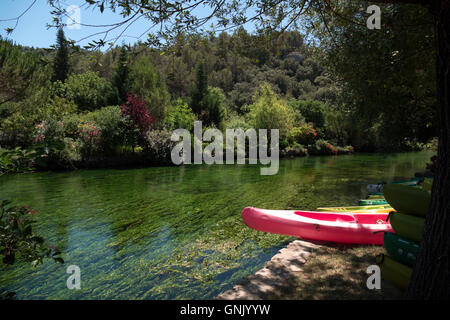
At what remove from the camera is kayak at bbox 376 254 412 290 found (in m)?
2.66

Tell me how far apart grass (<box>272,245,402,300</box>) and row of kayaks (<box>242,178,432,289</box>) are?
0.64ft

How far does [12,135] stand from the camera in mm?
14875

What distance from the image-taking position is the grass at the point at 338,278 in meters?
2.71

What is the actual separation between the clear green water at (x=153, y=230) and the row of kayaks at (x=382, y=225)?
1.80ft

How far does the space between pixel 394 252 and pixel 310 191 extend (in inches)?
258

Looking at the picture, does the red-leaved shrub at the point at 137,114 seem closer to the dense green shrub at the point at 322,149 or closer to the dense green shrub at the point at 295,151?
the dense green shrub at the point at 295,151

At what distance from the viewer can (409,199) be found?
284 centimetres

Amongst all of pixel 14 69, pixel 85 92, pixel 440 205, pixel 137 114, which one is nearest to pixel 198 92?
pixel 85 92

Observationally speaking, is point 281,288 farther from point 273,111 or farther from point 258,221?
point 273,111

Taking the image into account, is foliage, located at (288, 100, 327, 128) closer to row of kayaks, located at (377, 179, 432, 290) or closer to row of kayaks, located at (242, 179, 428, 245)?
row of kayaks, located at (242, 179, 428, 245)

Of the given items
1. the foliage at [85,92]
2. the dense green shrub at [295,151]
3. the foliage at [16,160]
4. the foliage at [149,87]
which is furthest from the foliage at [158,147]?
the foliage at [16,160]

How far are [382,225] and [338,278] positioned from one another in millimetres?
1599

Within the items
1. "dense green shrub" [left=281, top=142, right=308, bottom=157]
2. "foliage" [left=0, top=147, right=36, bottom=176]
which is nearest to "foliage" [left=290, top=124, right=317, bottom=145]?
"dense green shrub" [left=281, top=142, right=308, bottom=157]
